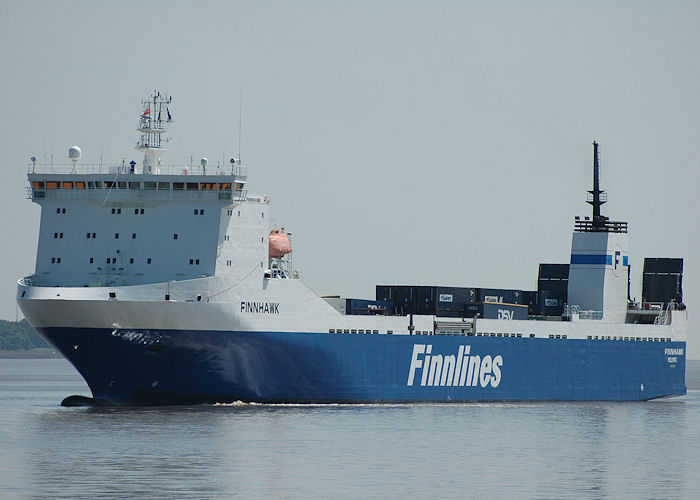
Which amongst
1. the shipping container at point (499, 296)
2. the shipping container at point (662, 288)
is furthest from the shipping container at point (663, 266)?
the shipping container at point (499, 296)

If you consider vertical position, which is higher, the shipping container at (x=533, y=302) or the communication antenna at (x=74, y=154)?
the communication antenna at (x=74, y=154)

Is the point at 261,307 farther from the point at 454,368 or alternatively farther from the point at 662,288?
the point at 662,288

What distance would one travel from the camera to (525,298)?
64.4 metres

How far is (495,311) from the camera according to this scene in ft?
189

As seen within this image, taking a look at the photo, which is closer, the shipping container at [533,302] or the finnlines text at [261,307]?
the finnlines text at [261,307]

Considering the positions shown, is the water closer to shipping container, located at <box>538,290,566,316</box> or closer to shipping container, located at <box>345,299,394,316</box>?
shipping container, located at <box>345,299,394,316</box>

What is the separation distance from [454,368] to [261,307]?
10861 mm

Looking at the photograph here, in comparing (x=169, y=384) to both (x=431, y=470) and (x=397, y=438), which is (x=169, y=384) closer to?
(x=397, y=438)

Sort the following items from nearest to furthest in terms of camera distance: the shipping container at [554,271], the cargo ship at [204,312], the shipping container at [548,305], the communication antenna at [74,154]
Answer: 1. the cargo ship at [204,312]
2. the communication antenna at [74,154]
3. the shipping container at [548,305]
4. the shipping container at [554,271]

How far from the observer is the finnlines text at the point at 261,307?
154 ft

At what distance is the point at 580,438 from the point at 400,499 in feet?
49.4

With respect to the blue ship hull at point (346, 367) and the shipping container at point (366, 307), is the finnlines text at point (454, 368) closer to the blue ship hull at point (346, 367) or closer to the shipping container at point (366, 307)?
the blue ship hull at point (346, 367)

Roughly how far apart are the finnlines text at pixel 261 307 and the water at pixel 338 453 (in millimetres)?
3514

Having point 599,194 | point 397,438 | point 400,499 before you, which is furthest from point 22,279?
point 599,194
